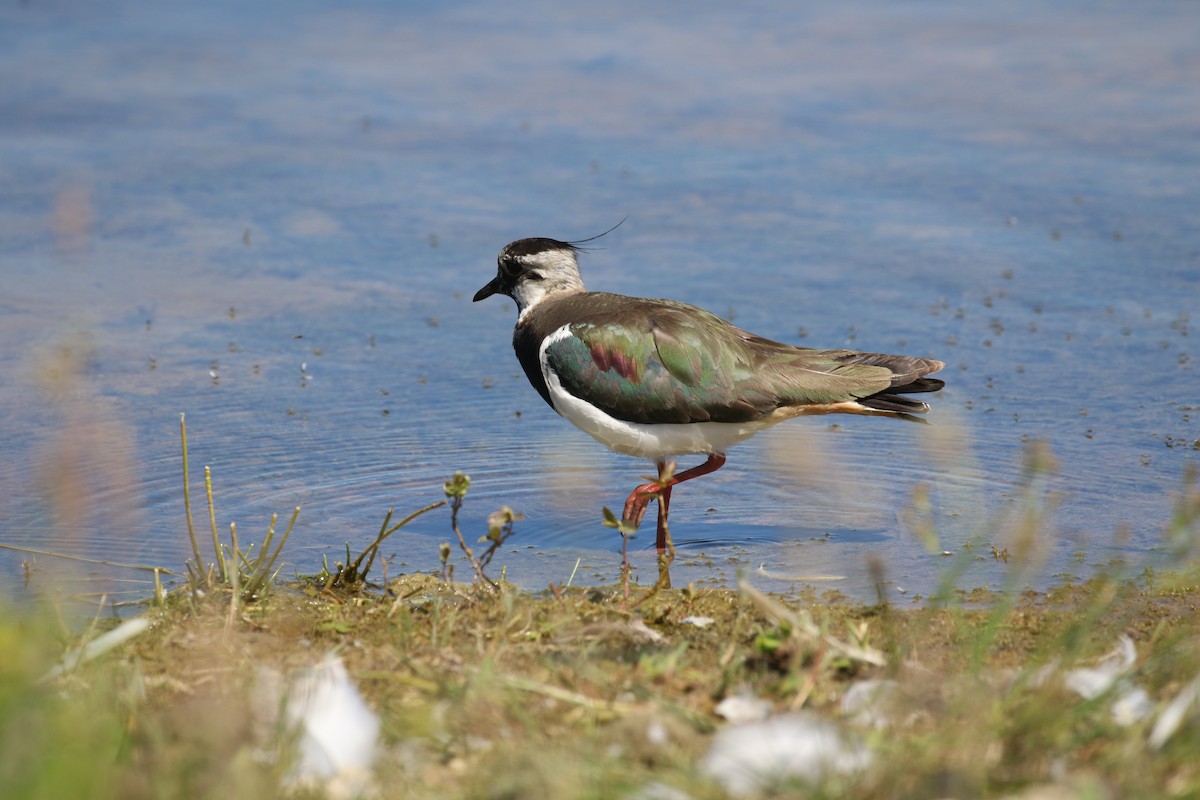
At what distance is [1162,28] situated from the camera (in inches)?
483

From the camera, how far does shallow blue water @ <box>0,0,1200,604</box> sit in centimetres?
575

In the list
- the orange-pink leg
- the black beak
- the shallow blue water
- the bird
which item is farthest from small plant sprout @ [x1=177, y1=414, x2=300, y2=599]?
the black beak

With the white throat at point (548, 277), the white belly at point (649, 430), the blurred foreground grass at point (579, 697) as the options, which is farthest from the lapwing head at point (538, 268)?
the blurred foreground grass at point (579, 697)

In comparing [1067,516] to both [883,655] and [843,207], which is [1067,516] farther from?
[843,207]

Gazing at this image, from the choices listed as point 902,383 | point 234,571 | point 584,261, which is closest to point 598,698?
point 234,571

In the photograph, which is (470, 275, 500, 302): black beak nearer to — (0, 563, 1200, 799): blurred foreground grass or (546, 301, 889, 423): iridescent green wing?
(546, 301, 889, 423): iridescent green wing

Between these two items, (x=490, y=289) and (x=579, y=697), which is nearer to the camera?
(x=579, y=697)

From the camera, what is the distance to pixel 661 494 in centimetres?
536

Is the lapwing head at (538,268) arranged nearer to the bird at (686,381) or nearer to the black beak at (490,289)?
the black beak at (490,289)

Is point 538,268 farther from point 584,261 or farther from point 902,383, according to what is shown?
point 584,261

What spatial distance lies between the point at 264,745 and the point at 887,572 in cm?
275

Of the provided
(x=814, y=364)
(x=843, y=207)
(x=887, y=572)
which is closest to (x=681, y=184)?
(x=843, y=207)

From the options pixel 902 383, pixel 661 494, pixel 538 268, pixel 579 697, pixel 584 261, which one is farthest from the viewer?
pixel 584 261

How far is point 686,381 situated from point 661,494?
53cm
